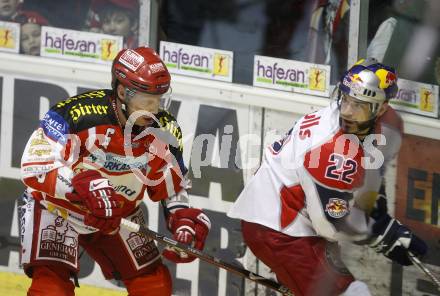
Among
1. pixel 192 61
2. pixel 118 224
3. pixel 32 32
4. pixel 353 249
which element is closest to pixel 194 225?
pixel 118 224

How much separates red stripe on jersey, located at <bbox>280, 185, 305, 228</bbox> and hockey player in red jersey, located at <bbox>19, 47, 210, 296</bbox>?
36 centimetres

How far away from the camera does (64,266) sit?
15.4ft

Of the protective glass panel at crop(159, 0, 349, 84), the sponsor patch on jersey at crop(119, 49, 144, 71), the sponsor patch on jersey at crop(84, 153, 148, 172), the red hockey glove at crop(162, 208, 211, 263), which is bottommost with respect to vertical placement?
the red hockey glove at crop(162, 208, 211, 263)

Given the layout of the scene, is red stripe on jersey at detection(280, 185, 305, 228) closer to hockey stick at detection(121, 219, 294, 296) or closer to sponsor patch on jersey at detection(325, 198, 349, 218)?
sponsor patch on jersey at detection(325, 198, 349, 218)

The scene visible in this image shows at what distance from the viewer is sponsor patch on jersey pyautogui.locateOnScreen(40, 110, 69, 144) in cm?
454

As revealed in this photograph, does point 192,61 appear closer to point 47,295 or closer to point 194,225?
point 194,225

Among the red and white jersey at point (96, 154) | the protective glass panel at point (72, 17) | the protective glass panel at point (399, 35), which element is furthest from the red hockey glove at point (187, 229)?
the protective glass panel at point (72, 17)

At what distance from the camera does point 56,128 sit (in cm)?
455

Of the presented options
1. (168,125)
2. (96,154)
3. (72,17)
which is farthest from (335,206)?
(72,17)

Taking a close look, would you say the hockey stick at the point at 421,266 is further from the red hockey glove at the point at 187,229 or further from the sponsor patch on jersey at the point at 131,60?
the sponsor patch on jersey at the point at 131,60

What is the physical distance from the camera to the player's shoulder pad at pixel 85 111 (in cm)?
460

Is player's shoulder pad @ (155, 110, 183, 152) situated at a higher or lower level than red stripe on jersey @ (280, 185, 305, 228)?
higher

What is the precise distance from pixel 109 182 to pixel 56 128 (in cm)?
36

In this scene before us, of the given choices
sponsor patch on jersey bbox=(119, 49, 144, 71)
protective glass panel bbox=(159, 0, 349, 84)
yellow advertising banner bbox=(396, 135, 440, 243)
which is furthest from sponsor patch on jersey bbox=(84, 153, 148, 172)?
yellow advertising banner bbox=(396, 135, 440, 243)
